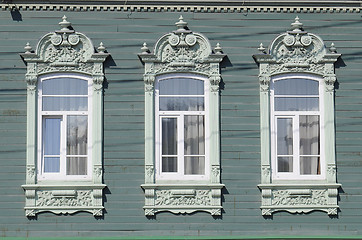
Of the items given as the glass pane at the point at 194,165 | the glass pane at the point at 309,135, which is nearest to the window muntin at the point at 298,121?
the glass pane at the point at 309,135

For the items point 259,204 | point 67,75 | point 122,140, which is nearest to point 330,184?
point 259,204

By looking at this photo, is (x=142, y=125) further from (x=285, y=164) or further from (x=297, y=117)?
(x=297, y=117)

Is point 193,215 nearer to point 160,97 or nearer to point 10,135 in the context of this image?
point 160,97

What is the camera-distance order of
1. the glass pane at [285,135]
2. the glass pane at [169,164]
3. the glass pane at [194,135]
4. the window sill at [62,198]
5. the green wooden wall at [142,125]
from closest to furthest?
1. the window sill at [62,198]
2. the green wooden wall at [142,125]
3. the glass pane at [169,164]
4. the glass pane at [194,135]
5. the glass pane at [285,135]

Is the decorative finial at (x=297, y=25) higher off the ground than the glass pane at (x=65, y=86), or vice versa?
the decorative finial at (x=297, y=25)

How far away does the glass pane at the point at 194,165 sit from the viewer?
1859cm

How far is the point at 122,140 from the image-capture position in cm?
1847

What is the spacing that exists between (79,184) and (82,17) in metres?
3.69

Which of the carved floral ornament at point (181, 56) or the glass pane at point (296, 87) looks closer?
the carved floral ornament at point (181, 56)

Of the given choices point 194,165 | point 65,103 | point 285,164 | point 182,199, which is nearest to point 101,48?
point 65,103

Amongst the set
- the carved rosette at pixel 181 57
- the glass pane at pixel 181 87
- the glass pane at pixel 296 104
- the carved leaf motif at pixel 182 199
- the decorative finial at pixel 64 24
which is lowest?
the carved leaf motif at pixel 182 199

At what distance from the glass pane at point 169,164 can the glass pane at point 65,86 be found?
2.29 metres

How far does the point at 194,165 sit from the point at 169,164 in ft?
1.81

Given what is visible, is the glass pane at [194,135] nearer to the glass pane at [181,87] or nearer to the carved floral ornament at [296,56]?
the glass pane at [181,87]
